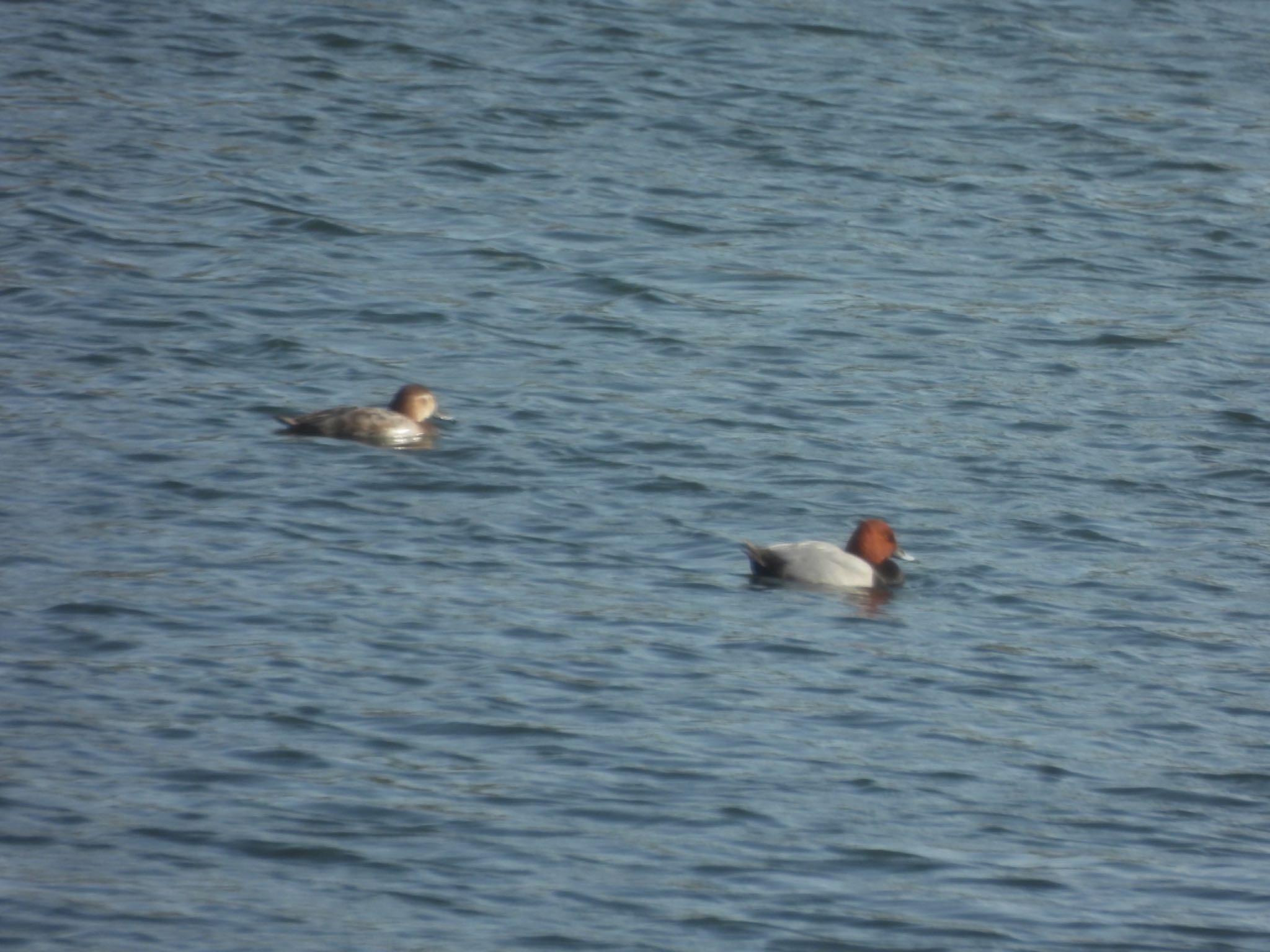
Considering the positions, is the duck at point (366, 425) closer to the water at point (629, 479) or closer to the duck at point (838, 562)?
the water at point (629, 479)

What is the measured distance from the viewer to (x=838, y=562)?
10148 mm

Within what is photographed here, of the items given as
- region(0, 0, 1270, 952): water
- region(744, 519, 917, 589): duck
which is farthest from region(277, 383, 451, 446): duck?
region(744, 519, 917, 589): duck

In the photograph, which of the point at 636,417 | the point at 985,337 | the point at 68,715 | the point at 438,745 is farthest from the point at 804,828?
the point at 985,337

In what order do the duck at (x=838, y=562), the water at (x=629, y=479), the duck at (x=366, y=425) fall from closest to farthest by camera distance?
1. the water at (x=629, y=479)
2. the duck at (x=838, y=562)
3. the duck at (x=366, y=425)

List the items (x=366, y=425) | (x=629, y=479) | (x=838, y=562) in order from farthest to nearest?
(x=366, y=425)
(x=629, y=479)
(x=838, y=562)

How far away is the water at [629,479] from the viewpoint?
7117 millimetres

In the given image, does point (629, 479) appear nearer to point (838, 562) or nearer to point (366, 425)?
point (366, 425)

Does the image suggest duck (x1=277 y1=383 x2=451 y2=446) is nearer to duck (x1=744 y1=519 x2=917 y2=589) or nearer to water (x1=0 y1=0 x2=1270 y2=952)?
water (x1=0 y1=0 x2=1270 y2=952)

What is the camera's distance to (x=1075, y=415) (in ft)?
43.5

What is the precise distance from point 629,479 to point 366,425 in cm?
146

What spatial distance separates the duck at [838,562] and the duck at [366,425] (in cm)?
228

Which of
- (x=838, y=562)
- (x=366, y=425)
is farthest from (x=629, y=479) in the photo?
(x=838, y=562)

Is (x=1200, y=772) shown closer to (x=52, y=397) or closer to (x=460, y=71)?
(x=52, y=397)

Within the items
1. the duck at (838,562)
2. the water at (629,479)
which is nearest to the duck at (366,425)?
the water at (629,479)
